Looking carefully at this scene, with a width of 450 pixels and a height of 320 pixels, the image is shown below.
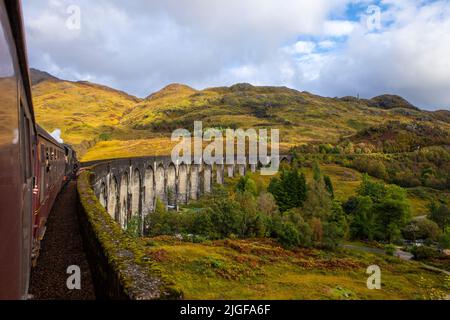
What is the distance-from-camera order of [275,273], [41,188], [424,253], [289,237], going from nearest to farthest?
[41,188]
[275,273]
[289,237]
[424,253]

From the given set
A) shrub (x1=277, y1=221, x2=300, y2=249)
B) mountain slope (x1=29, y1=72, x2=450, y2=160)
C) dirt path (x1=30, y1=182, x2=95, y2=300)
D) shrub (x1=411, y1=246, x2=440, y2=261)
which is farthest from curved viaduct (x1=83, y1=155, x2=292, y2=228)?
shrub (x1=411, y1=246, x2=440, y2=261)

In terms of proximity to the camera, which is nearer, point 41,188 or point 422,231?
point 41,188

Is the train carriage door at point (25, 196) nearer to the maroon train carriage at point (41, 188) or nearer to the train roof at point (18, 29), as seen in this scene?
the train roof at point (18, 29)

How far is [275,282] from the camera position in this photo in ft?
77.4

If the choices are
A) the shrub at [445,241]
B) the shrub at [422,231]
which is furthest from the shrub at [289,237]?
the shrub at [422,231]

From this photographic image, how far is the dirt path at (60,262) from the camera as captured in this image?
6816 mm

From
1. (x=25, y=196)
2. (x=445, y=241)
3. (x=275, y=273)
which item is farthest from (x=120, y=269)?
(x=445, y=241)

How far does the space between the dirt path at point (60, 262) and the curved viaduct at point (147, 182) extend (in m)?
8.56

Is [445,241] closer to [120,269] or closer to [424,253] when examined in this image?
[424,253]

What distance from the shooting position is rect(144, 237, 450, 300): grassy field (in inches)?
833

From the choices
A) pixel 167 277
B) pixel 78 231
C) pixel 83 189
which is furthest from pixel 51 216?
pixel 167 277

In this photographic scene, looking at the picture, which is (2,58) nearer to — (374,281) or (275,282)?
(275,282)

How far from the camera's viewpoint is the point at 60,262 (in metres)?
8.37

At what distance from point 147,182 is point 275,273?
74.7 feet
